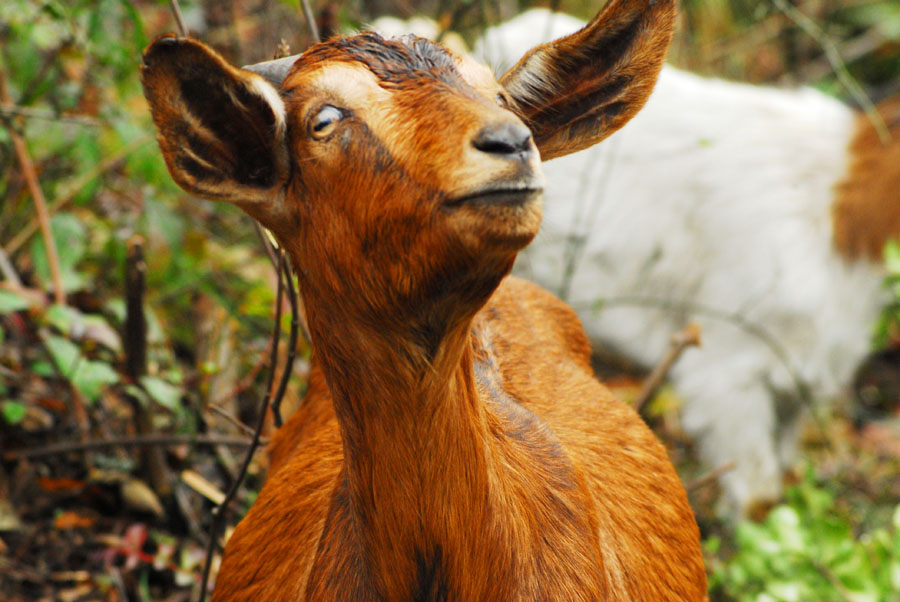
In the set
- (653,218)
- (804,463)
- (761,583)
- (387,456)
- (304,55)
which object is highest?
(304,55)

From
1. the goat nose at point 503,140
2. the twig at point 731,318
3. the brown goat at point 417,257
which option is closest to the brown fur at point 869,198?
the twig at point 731,318

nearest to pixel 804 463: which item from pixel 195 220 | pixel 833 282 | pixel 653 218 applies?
pixel 833 282

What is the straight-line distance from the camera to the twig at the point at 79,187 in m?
4.10

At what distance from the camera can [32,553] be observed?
3.61m

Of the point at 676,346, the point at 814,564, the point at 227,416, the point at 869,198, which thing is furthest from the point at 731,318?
the point at 227,416

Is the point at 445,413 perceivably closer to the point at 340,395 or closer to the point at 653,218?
the point at 340,395

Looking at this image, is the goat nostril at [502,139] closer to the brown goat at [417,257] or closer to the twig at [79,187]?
the brown goat at [417,257]

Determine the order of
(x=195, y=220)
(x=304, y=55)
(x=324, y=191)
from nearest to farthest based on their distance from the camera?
(x=324, y=191)
(x=304, y=55)
(x=195, y=220)

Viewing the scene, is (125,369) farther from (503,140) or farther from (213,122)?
(503,140)

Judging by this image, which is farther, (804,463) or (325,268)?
(804,463)

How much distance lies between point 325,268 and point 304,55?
0.47m

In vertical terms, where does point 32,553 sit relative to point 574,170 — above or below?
below

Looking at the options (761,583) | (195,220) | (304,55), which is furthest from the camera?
(195,220)

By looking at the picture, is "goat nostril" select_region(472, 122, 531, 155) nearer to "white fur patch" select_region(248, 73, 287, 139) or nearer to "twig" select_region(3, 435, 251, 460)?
"white fur patch" select_region(248, 73, 287, 139)
